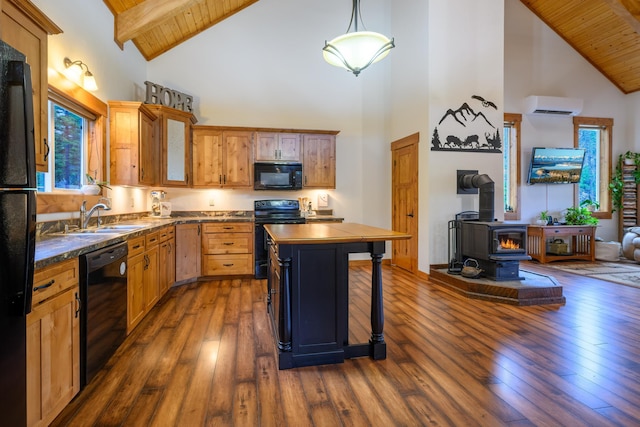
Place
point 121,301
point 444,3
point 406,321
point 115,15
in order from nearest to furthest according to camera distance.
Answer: point 121,301
point 406,321
point 115,15
point 444,3

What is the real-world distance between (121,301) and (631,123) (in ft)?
33.8

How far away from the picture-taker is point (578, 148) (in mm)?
7094

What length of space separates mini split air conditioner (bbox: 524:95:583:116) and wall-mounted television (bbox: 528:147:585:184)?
0.81m

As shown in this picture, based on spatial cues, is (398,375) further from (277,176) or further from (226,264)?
(277,176)

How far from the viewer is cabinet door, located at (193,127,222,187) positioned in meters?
5.38

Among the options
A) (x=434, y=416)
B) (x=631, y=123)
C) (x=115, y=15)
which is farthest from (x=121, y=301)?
(x=631, y=123)

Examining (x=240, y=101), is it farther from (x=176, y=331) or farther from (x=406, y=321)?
(x=406, y=321)

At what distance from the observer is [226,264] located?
17.1 feet

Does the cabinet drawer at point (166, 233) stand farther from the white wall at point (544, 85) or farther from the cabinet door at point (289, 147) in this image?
the white wall at point (544, 85)

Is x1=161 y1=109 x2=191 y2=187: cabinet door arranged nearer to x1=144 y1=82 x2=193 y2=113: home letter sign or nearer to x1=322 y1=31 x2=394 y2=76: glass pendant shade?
x1=144 y1=82 x2=193 y2=113: home letter sign

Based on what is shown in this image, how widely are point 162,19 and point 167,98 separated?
3.71 ft

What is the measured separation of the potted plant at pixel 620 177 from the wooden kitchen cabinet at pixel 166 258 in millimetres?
9018

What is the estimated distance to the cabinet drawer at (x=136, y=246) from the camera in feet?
9.55

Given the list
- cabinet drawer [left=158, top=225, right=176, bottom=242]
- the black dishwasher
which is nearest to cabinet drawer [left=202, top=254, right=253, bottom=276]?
cabinet drawer [left=158, top=225, right=176, bottom=242]
